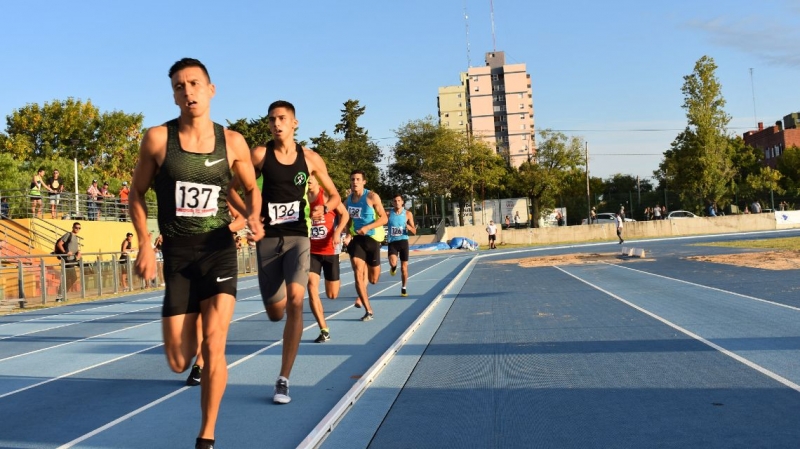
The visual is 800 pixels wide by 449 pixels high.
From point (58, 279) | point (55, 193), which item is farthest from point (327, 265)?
A: point (55, 193)

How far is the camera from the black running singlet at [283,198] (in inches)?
241

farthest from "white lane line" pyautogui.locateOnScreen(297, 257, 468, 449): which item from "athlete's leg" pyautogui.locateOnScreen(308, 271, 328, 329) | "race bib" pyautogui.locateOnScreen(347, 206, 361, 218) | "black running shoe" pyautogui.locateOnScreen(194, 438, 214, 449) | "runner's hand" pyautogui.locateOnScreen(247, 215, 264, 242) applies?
"race bib" pyautogui.locateOnScreen(347, 206, 361, 218)

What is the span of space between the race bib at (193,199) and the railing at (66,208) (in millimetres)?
21158

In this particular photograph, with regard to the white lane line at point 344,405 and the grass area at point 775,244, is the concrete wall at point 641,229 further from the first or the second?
the white lane line at point 344,405

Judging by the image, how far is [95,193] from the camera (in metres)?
30.0

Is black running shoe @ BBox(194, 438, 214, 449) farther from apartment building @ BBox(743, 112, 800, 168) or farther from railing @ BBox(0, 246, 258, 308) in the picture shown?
apartment building @ BBox(743, 112, 800, 168)

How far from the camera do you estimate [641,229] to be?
5072 centimetres

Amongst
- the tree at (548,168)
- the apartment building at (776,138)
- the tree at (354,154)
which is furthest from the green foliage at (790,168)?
the tree at (354,154)

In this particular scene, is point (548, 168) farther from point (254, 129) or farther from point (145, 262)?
point (145, 262)

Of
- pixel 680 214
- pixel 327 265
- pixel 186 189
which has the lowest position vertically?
pixel 327 265

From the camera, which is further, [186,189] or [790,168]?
[790,168]

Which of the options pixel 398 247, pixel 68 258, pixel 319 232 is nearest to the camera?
pixel 319 232

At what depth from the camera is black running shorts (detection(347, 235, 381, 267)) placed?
11616 millimetres

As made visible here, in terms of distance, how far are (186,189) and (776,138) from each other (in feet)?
317
